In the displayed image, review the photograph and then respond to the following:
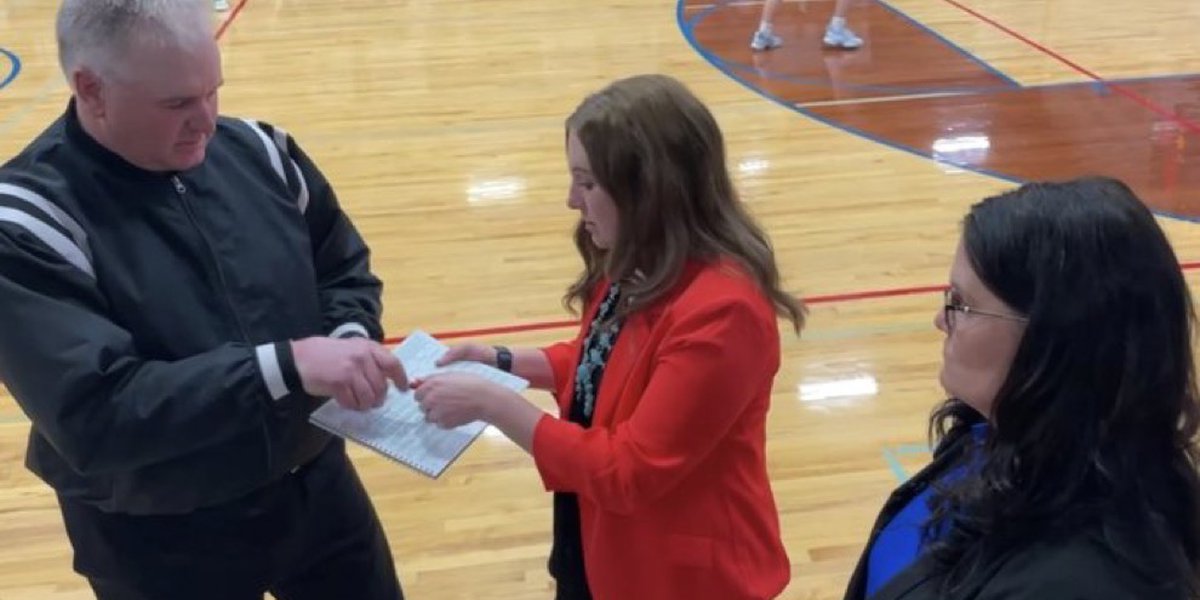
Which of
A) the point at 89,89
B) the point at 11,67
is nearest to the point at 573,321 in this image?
the point at 89,89

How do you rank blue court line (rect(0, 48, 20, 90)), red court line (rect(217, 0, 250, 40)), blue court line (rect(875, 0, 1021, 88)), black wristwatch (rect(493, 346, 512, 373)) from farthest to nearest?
red court line (rect(217, 0, 250, 40)) < blue court line (rect(0, 48, 20, 90)) < blue court line (rect(875, 0, 1021, 88)) < black wristwatch (rect(493, 346, 512, 373))

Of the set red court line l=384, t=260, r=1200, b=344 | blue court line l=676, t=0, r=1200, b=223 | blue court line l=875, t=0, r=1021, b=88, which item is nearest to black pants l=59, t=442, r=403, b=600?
red court line l=384, t=260, r=1200, b=344

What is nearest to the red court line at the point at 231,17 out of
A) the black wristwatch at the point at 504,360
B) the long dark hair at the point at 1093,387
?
the black wristwatch at the point at 504,360

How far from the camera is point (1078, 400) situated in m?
1.30

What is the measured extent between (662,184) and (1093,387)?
78cm

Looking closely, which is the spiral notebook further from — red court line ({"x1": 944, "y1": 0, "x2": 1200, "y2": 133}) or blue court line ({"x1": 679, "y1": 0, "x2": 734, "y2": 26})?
blue court line ({"x1": 679, "y1": 0, "x2": 734, "y2": 26})

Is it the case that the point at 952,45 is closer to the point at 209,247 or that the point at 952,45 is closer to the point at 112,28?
the point at 209,247

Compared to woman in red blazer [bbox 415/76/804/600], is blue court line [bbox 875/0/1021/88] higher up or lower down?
lower down

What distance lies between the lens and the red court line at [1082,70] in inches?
267

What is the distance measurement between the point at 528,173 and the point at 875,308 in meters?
2.22

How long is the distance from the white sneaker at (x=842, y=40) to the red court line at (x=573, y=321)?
3663 mm

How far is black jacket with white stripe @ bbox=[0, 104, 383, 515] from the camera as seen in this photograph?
65.2 inches

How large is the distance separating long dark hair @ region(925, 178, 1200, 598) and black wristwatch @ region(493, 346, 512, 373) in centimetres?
109

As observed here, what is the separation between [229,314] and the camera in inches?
72.7
